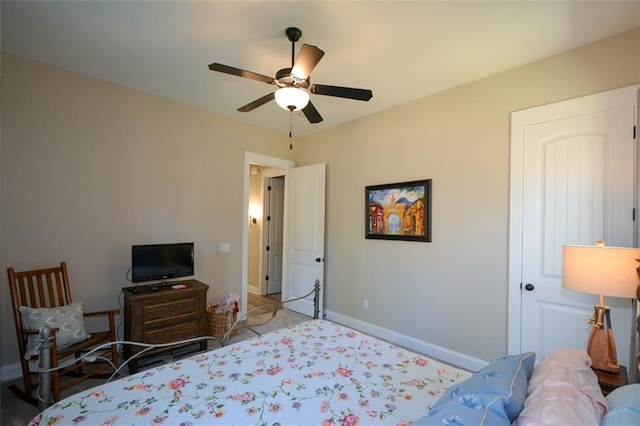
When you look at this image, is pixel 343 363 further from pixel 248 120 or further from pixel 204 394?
pixel 248 120

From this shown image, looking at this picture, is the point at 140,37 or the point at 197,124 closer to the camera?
the point at 140,37

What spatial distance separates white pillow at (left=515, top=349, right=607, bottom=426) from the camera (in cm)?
87

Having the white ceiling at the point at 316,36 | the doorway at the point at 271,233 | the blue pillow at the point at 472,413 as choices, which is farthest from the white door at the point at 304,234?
the blue pillow at the point at 472,413

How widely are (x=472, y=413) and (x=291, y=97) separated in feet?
6.35

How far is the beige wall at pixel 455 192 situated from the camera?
2451mm

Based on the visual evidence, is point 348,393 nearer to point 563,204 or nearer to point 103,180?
point 563,204

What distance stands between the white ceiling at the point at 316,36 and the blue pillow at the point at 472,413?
7.07ft

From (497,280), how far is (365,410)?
2053 millimetres

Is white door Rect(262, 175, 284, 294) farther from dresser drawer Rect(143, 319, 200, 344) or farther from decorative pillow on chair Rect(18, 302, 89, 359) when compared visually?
decorative pillow on chair Rect(18, 302, 89, 359)

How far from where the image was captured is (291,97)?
2.05 m

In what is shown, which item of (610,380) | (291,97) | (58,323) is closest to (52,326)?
(58,323)

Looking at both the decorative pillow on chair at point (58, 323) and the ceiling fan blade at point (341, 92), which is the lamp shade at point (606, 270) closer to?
the ceiling fan blade at point (341, 92)

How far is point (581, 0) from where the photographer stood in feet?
6.04

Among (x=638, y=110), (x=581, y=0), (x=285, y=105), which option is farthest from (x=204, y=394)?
(x=638, y=110)
